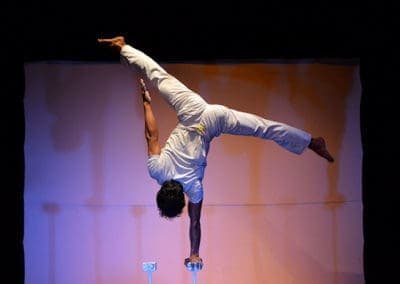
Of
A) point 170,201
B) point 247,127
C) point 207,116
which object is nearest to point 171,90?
point 207,116

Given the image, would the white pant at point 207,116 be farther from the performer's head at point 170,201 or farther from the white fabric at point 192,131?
the performer's head at point 170,201

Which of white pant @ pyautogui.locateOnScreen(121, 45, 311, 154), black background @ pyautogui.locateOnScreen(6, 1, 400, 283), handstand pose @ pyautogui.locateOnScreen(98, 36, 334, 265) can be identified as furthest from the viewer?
black background @ pyautogui.locateOnScreen(6, 1, 400, 283)

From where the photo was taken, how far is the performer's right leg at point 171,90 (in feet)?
12.7

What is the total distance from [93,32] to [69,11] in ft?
0.81

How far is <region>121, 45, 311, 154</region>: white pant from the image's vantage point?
12.6ft

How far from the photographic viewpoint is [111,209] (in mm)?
4777

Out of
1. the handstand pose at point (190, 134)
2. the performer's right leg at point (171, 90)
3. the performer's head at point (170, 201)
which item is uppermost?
the performer's right leg at point (171, 90)

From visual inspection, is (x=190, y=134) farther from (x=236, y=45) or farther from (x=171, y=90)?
(x=236, y=45)

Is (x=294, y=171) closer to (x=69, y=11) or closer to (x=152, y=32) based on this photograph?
(x=152, y=32)

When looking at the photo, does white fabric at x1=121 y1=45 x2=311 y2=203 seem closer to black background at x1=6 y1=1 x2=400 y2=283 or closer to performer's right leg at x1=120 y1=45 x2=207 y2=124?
performer's right leg at x1=120 y1=45 x2=207 y2=124

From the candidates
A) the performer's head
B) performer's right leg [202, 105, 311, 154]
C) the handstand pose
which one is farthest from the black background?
the performer's head

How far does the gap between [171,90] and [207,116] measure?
12.2 inches

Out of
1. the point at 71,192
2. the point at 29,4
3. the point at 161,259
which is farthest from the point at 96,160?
the point at 29,4

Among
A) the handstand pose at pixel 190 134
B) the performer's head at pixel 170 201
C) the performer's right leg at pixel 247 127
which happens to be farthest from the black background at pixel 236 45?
the performer's head at pixel 170 201
